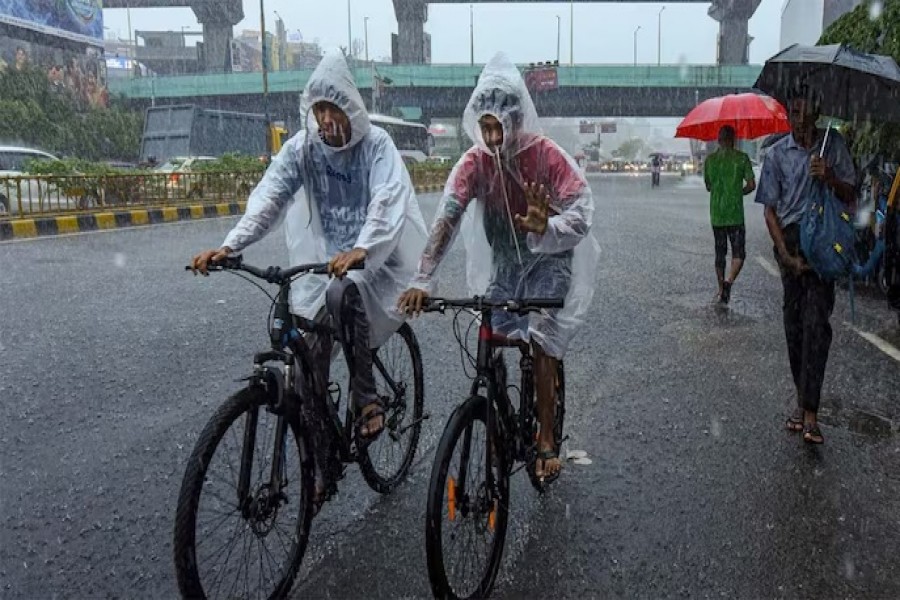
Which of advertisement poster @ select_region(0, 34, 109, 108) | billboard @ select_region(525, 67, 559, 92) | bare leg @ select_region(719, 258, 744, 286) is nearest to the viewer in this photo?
bare leg @ select_region(719, 258, 744, 286)

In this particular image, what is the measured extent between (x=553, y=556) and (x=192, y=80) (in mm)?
58670

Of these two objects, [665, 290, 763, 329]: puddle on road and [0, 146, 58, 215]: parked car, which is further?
[0, 146, 58, 215]: parked car

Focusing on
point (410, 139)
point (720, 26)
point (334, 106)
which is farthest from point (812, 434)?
A: point (720, 26)

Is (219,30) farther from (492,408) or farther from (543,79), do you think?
(492,408)

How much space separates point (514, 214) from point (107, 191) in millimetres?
16136

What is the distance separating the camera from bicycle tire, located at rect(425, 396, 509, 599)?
248 cm

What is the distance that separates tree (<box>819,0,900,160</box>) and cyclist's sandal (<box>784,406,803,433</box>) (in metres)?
4.53

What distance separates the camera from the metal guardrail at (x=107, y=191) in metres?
15.6

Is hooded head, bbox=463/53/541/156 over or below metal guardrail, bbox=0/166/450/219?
over

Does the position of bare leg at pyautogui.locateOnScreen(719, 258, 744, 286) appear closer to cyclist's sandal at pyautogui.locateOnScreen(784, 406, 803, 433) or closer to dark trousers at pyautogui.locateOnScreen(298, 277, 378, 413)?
cyclist's sandal at pyautogui.locateOnScreen(784, 406, 803, 433)

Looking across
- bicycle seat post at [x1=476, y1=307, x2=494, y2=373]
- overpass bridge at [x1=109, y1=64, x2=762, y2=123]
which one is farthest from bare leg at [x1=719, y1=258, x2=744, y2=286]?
overpass bridge at [x1=109, y1=64, x2=762, y2=123]

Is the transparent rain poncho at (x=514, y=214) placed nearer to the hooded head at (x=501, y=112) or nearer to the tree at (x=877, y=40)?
the hooded head at (x=501, y=112)

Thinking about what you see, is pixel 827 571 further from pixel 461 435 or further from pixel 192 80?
pixel 192 80

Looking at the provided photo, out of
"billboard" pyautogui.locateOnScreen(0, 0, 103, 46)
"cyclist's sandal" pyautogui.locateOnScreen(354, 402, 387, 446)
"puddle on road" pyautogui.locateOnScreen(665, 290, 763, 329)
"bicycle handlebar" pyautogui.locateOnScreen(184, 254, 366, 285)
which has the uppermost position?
"billboard" pyautogui.locateOnScreen(0, 0, 103, 46)
